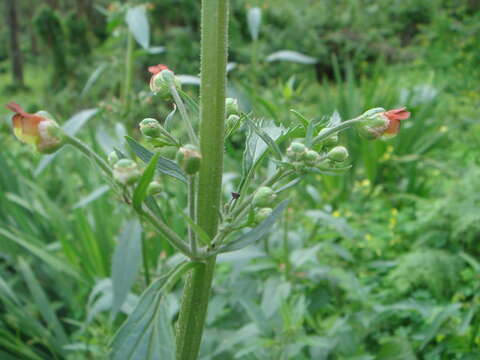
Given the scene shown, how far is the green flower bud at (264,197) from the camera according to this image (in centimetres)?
55

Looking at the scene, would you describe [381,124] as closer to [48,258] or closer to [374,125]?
[374,125]

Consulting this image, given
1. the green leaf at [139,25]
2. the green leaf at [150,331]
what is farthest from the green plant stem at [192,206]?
the green leaf at [139,25]

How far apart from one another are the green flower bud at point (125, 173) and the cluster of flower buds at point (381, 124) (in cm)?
30

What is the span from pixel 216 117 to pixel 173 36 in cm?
620

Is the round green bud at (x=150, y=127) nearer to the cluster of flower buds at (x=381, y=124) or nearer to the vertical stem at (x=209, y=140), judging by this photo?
the vertical stem at (x=209, y=140)

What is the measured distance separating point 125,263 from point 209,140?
63 centimetres

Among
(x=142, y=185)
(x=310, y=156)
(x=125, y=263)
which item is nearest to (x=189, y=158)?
(x=142, y=185)

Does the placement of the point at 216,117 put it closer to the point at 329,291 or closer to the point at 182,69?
the point at 329,291

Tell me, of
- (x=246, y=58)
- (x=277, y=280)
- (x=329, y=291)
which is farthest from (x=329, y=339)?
(x=246, y=58)

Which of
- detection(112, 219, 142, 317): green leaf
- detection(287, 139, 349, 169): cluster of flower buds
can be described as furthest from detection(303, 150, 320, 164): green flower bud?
detection(112, 219, 142, 317): green leaf

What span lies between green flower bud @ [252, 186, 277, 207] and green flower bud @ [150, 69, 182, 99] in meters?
0.19

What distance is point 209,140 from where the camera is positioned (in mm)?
564

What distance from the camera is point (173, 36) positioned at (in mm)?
6387

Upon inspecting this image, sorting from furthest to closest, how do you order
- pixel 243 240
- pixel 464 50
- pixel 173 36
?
1. pixel 173 36
2. pixel 464 50
3. pixel 243 240
